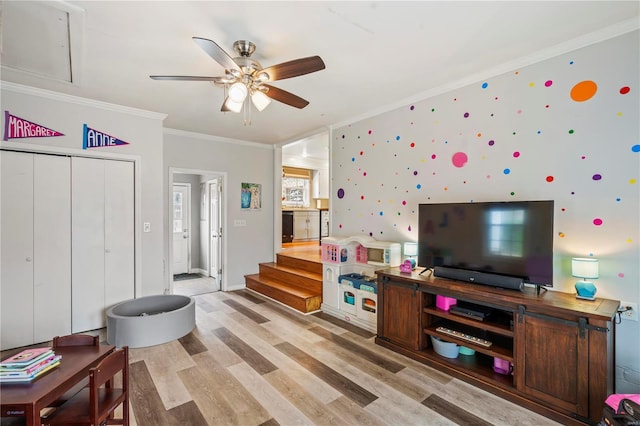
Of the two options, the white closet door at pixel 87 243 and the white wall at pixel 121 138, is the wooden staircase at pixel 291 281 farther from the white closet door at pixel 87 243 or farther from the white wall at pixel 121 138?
the white closet door at pixel 87 243

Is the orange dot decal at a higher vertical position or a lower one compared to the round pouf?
higher

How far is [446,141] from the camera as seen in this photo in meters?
3.23

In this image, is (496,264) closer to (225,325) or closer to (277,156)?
(225,325)

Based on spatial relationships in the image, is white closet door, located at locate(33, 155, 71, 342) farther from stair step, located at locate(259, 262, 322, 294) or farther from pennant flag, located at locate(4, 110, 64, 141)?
stair step, located at locate(259, 262, 322, 294)

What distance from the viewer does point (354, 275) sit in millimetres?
3990

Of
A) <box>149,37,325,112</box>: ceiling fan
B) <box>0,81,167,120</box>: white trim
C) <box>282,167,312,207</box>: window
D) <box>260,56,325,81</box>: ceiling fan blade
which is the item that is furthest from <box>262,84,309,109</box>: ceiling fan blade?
<box>282,167,312,207</box>: window

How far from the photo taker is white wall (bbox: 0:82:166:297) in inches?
127

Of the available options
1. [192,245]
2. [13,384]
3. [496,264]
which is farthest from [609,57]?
[192,245]

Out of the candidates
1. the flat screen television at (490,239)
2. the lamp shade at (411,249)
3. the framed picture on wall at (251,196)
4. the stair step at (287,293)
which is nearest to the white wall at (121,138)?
the stair step at (287,293)

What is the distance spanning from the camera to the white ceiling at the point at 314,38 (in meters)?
2.01

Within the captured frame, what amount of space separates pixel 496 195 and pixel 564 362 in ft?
4.72

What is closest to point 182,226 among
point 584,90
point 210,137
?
point 210,137

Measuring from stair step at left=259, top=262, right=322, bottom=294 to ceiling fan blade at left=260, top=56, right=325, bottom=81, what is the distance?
297 centimetres

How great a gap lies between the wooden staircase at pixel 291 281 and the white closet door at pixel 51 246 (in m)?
2.56
